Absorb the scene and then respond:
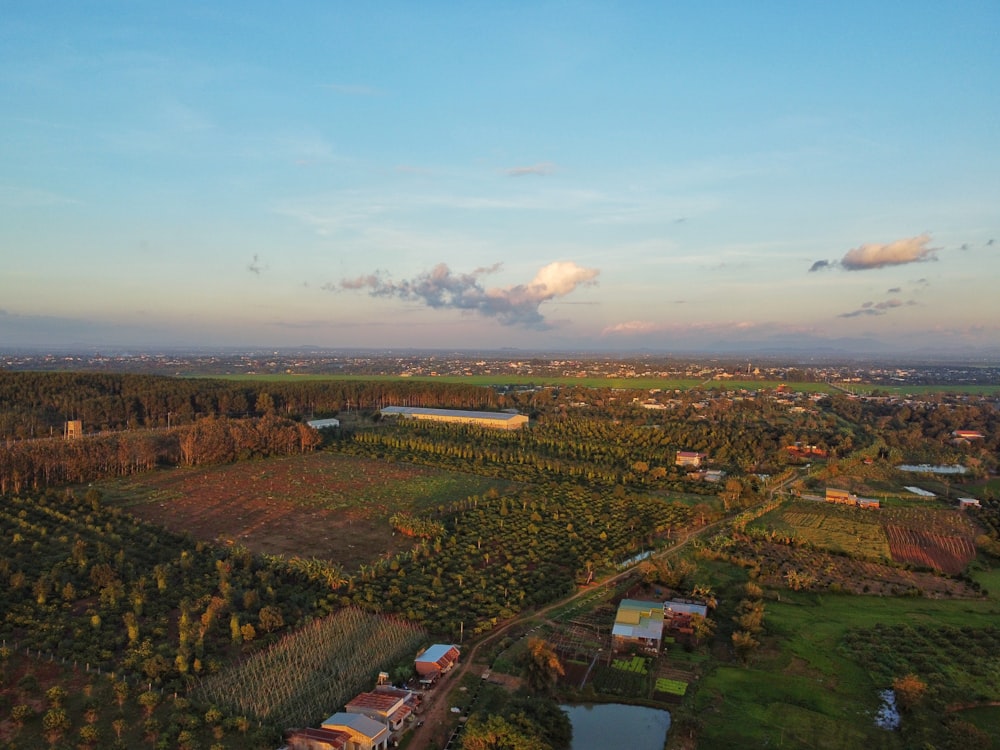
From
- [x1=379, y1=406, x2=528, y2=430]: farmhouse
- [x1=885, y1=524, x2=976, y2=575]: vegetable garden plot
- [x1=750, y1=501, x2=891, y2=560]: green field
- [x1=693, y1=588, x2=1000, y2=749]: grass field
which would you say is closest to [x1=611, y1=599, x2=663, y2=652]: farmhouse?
[x1=693, y1=588, x2=1000, y2=749]: grass field

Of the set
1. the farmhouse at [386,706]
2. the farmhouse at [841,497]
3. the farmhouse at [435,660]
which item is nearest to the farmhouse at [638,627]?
the farmhouse at [435,660]

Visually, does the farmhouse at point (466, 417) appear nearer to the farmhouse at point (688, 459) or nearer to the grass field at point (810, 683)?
the farmhouse at point (688, 459)

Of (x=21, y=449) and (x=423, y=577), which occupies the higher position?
(x=21, y=449)

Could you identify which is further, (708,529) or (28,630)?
(708,529)

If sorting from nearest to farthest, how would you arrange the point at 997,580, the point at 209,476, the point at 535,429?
the point at 997,580
the point at 209,476
the point at 535,429

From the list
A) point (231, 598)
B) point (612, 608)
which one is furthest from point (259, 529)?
point (612, 608)

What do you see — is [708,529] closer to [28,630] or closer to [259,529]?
[259,529]
